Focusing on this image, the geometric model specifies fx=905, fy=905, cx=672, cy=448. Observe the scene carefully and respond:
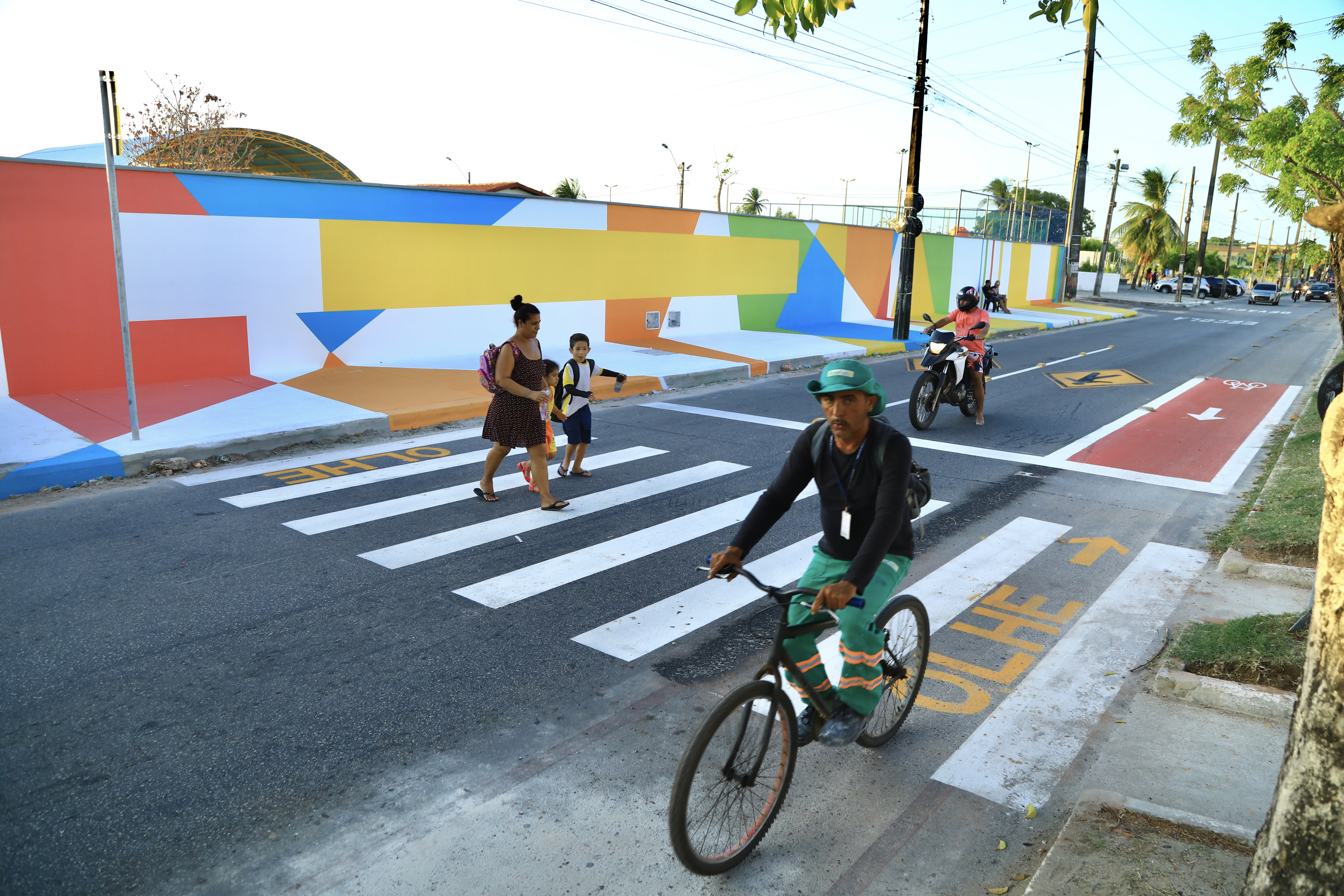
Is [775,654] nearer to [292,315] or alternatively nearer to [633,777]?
[633,777]

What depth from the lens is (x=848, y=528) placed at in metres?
A: 3.54

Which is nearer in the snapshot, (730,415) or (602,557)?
(602,557)

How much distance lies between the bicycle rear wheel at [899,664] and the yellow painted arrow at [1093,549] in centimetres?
309

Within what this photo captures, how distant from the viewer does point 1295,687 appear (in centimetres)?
445

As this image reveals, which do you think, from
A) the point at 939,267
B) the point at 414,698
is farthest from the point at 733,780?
the point at 939,267

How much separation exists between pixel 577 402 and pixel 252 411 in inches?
178

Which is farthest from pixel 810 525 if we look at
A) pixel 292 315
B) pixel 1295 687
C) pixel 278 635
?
pixel 292 315

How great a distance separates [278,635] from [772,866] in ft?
10.5

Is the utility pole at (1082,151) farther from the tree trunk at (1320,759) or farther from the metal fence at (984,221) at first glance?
the tree trunk at (1320,759)

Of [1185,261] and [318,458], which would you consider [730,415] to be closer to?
[318,458]

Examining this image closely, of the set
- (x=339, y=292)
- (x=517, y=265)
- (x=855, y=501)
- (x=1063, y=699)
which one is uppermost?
(x=517, y=265)

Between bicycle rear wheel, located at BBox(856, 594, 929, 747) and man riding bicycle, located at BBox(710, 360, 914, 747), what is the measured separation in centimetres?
30

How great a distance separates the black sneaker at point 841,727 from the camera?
350 cm

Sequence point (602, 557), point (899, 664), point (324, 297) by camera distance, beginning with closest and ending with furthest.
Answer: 1. point (899, 664)
2. point (602, 557)
3. point (324, 297)
